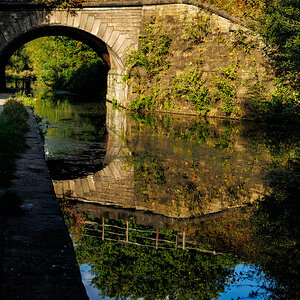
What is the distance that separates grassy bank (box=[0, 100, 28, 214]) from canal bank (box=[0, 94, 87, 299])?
0.13 m

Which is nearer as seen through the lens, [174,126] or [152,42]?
[174,126]

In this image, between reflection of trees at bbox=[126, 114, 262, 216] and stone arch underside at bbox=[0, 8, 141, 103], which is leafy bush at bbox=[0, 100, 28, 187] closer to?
reflection of trees at bbox=[126, 114, 262, 216]

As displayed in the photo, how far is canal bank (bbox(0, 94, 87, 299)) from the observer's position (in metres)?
2.36

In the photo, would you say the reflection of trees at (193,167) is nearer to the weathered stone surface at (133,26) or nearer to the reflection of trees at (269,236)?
the reflection of trees at (269,236)

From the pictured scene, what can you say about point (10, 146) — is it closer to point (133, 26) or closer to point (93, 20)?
point (133, 26)

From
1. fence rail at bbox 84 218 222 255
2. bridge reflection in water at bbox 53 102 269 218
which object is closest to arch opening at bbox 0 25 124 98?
bridge reflection in water at bbox 53 102 269 218

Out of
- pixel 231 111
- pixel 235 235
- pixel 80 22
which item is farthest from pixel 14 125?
pixel 80 22

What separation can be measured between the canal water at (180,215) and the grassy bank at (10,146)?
25.6 inches

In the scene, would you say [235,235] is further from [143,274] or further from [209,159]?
[209,159]

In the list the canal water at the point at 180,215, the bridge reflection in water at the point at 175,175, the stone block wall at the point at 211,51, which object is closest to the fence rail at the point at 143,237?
the canal water at the point at 180,215

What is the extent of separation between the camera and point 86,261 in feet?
11.2

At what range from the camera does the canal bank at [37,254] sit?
2357 mm

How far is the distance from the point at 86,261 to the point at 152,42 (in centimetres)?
1543

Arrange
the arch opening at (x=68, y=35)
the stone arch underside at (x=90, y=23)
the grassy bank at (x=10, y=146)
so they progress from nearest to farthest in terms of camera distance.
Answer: the grassy bank at (x=10, y=146)
the stone arch underside at (x=90, y=23)
the arch opening at (x=68, y=35)
